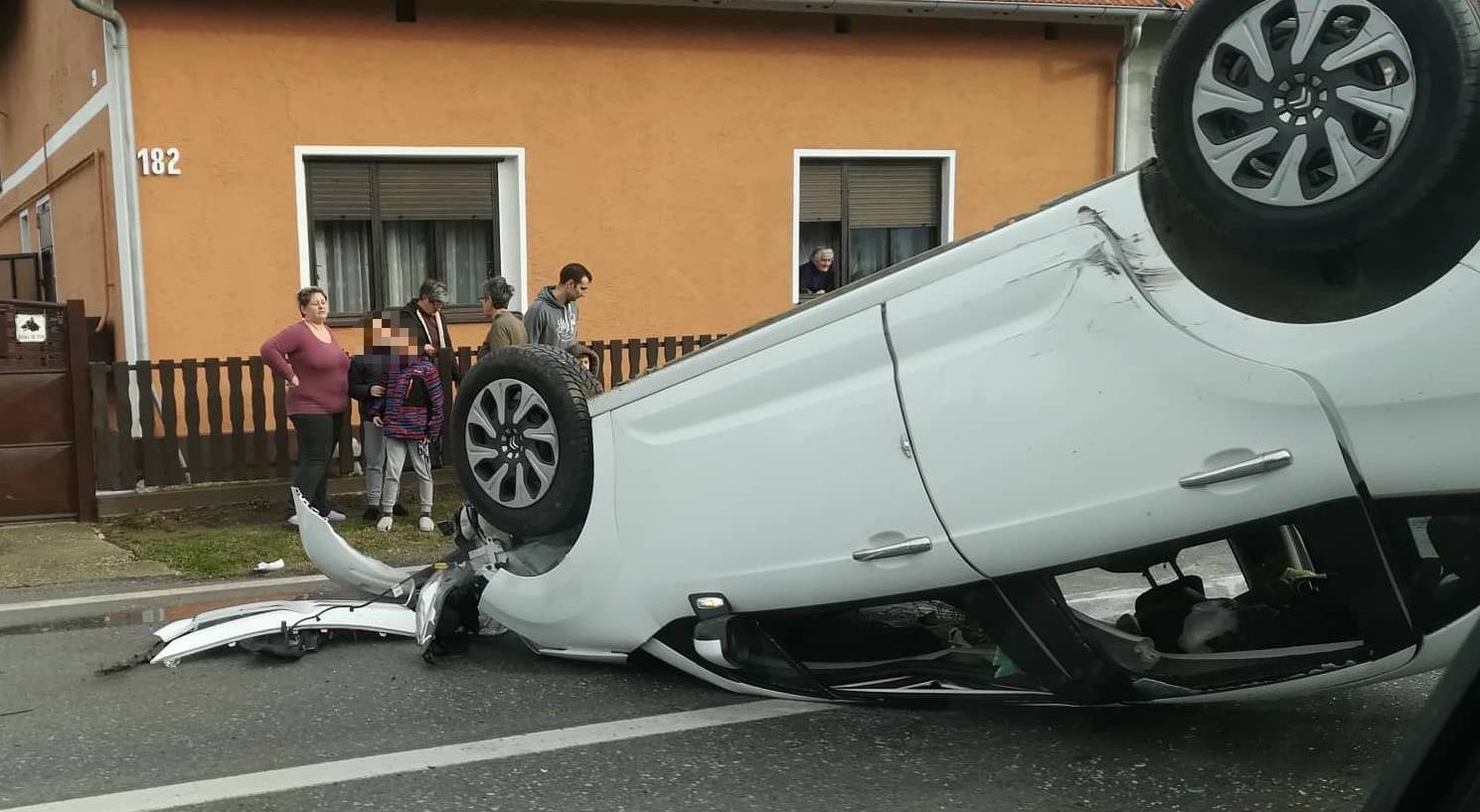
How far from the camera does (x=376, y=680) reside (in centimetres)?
Result: 455

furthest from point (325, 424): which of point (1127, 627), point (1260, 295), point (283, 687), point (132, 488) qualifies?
point (1260, 295)

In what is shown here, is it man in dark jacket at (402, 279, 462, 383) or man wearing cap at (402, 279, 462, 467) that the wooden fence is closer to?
man wearing cap at (402, 279, 462, 467)

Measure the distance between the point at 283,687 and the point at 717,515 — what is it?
1.92 m

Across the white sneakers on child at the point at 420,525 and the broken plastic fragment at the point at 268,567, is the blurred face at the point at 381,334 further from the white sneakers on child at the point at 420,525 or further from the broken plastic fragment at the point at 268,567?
the broken plastic fragment at the point at 268,567

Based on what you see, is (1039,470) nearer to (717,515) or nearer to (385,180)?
(717,515)

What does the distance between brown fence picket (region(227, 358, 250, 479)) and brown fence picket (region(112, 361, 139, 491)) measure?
0.69m

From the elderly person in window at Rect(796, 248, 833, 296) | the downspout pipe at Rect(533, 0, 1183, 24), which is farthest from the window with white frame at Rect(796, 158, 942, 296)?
the downspout pipe at Rect(533, 0, 1183, 24)

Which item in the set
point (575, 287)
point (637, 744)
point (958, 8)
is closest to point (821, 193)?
point (958, 8)

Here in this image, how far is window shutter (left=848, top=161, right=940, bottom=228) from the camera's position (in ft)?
41.6

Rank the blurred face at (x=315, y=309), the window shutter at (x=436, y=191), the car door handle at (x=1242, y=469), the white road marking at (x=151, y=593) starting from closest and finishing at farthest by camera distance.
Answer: the car door handle at (x=1242, y=469) < the white road marking at (x=151, y=593) < the blurred face at (x=315, y=309) < the window shutter at (x=436, y=191)

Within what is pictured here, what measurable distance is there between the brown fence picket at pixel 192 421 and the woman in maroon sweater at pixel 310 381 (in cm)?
131

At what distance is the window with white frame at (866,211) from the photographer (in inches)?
492

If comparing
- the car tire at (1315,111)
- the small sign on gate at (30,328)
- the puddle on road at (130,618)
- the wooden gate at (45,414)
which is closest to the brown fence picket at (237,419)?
the wooden gate at (45,414)

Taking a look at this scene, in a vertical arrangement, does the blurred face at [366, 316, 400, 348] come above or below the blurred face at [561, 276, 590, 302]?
below
